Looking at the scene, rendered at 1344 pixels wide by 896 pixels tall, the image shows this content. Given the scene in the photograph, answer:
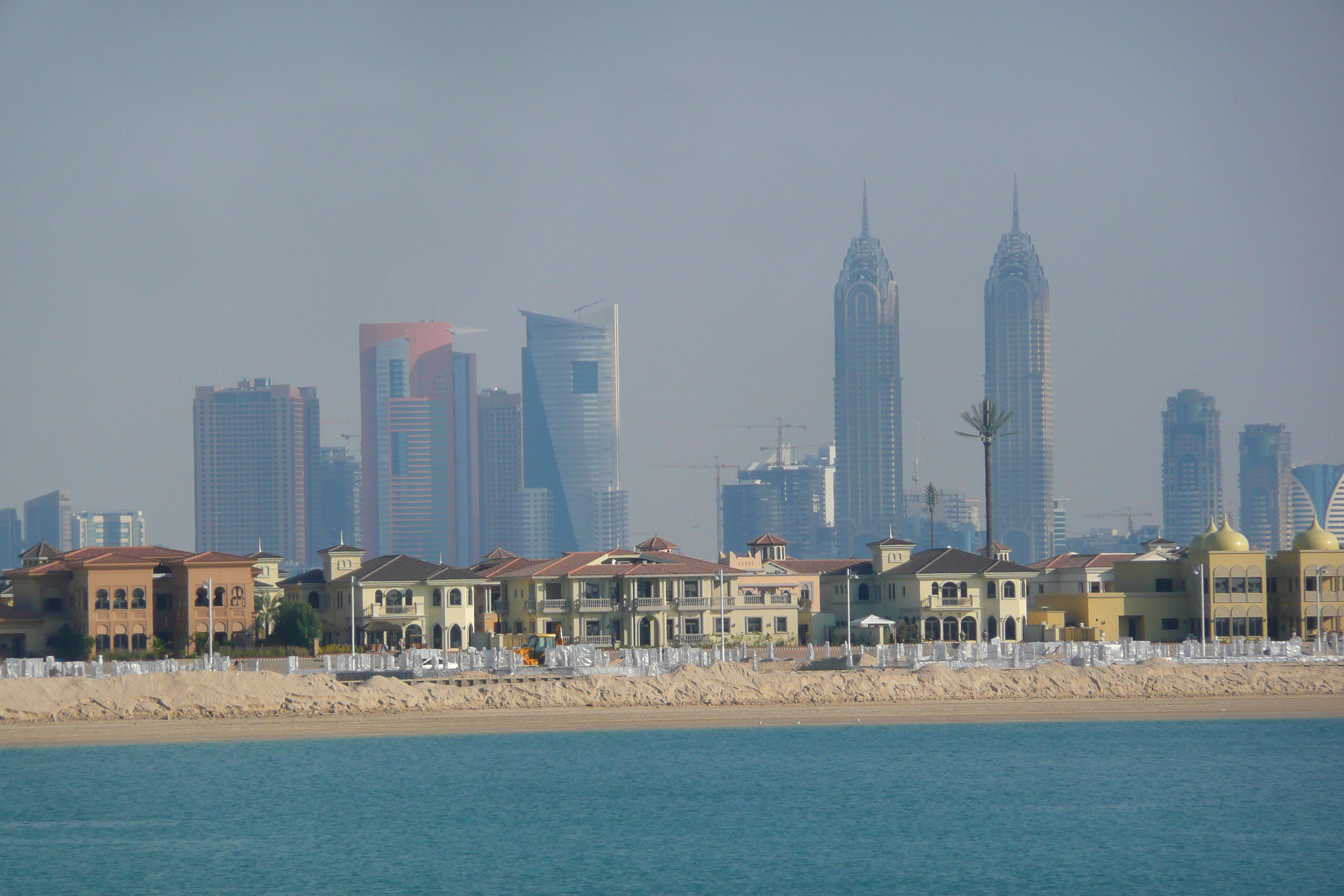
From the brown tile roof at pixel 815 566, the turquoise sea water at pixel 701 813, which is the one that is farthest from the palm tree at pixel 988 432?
the turquoise sea water at pixel 701 813

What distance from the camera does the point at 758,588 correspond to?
4309 inches

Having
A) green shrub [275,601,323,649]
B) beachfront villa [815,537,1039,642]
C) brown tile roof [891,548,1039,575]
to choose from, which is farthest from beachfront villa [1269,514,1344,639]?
green shrub [275,601,323,649]

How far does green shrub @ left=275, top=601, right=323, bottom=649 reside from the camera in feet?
305

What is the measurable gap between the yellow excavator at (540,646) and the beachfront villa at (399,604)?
16.3ft

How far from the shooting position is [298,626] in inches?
3666

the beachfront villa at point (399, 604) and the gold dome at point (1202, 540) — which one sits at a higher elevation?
the gold dome at point (1202, 540)

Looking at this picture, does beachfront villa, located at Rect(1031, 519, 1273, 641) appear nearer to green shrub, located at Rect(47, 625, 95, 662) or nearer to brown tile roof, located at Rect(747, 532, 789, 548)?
brown tile roof, located at Rect(747, 532, 789, 548)

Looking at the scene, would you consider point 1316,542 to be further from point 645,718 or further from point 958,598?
point 645,718

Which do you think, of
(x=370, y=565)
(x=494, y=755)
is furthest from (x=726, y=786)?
(x=370, y=565)

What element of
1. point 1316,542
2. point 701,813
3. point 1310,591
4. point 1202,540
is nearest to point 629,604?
point 1202,540

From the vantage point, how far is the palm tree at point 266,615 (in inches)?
3821

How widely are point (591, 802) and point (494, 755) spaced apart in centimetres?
983

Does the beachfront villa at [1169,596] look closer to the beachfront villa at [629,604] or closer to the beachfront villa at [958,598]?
the beachfront villa at [958,598]

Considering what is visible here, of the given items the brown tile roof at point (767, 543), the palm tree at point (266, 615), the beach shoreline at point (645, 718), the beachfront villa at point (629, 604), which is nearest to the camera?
the beach shoreline at point (645, 718)
